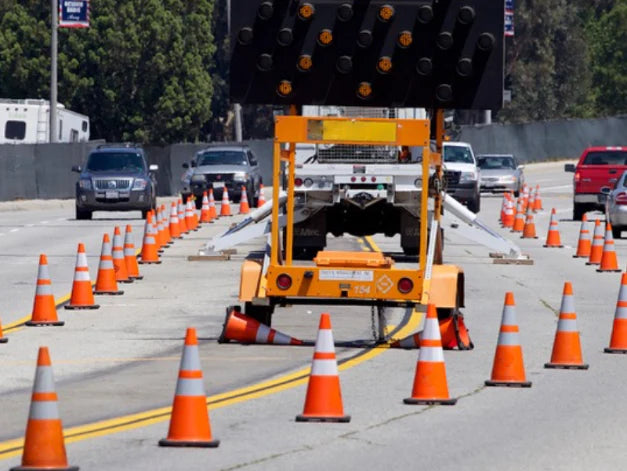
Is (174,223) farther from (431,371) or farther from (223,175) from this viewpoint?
(431,371)

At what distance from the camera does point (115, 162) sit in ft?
151

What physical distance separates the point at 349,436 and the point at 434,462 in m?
1.07

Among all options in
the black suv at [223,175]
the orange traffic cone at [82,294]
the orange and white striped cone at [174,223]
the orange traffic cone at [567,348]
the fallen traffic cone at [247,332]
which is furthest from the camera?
the black suv at [223,175]

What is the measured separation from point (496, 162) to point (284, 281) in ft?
148

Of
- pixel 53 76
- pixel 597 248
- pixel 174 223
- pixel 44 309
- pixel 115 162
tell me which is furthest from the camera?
pixel 53 76

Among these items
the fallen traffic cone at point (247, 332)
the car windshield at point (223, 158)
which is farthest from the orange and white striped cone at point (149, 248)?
the car windshield at point (223, 158)

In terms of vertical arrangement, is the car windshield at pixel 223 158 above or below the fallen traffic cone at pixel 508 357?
above

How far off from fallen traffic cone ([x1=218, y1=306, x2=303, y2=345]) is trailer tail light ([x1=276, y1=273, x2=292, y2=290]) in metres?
0.50

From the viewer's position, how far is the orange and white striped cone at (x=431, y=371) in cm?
1252

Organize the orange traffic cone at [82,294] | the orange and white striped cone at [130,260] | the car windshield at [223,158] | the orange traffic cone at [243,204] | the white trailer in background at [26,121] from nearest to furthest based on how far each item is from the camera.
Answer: the orange traffic cone at [82,294], the orange and white striped cone at [130,260], the orange traffic cone at [243,204], the car windshield at [223,158], the white trailer in background at [26,121]

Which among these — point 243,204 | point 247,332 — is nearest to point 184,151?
point 243,204

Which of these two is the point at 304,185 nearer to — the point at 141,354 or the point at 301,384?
the point at 141,354

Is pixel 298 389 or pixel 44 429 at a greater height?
pixel 44 429

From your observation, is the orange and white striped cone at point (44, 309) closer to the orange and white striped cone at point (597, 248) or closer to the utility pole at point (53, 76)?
the orange and white striped cone at point (597, 248)
